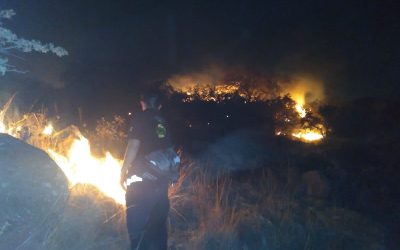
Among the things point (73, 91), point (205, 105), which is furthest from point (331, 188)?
point (73, 91)

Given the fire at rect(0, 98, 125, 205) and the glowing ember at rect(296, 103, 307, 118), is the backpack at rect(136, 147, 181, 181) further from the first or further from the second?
the glowing ember at rect(296, 103, 307, 118)

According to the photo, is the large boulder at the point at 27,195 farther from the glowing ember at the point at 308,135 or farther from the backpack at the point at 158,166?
the glowing ember at the point at 308,135

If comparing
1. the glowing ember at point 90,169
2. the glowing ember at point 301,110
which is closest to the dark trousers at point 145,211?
the glowing ember at point 90,169

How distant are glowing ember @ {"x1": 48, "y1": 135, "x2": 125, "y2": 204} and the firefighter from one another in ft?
6.51

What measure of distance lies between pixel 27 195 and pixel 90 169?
185 cm

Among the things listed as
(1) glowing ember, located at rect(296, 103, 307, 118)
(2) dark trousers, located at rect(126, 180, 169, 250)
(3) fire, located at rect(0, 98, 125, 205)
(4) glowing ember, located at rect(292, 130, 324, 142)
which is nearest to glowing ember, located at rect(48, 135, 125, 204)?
(3) fire, located at rect(0, 98, 125, 205)

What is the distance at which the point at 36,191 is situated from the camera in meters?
5.52

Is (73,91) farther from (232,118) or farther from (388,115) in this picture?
(388,115)

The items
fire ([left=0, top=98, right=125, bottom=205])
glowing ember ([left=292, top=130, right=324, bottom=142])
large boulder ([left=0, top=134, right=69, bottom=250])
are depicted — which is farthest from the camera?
glowing ember ([left=292, top=130, right=324, bottom=142])

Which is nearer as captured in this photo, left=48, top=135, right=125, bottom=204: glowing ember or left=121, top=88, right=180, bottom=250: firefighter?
left=121, top=88, right=180, bottom=250: firefighter

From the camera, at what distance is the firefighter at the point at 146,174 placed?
489cm

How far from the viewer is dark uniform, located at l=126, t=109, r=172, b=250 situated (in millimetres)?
4887

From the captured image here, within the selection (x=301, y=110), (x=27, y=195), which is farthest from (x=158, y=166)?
(x=301, y=110)

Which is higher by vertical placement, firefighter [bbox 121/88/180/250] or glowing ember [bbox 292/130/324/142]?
glowing ember [bbox 292/130/324/142]
